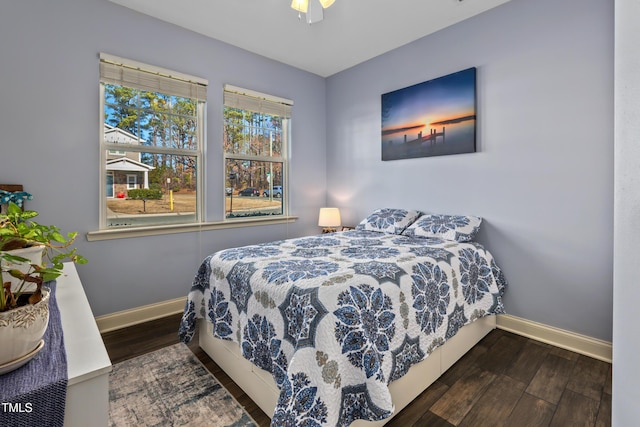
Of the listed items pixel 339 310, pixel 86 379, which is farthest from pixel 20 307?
pixel 339 310

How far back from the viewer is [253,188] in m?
3.57

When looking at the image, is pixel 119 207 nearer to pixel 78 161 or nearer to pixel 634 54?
pixel 78 161

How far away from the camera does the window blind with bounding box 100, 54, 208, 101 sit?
2.49m

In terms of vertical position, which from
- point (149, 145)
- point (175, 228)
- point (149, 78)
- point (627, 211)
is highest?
point (149, 78)

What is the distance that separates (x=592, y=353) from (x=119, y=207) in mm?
3927

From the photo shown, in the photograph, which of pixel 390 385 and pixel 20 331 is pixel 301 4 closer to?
pixel 20 331

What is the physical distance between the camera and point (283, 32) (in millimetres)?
2957

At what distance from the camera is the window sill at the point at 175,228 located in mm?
2516

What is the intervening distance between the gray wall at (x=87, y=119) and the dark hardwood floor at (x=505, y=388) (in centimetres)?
58

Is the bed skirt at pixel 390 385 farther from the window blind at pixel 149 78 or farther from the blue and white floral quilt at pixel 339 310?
the window blind at pixel 149 78

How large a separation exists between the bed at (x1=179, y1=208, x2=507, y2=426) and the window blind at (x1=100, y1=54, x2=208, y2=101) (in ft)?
5.72

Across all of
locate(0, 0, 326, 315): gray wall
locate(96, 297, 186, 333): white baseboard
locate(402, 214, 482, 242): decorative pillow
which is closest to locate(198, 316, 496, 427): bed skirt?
locate(402, 214, 482, 242): decorative pillow

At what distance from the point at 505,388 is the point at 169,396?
1985 mm

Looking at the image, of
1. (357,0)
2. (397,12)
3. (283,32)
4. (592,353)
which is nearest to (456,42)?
(397,12)
